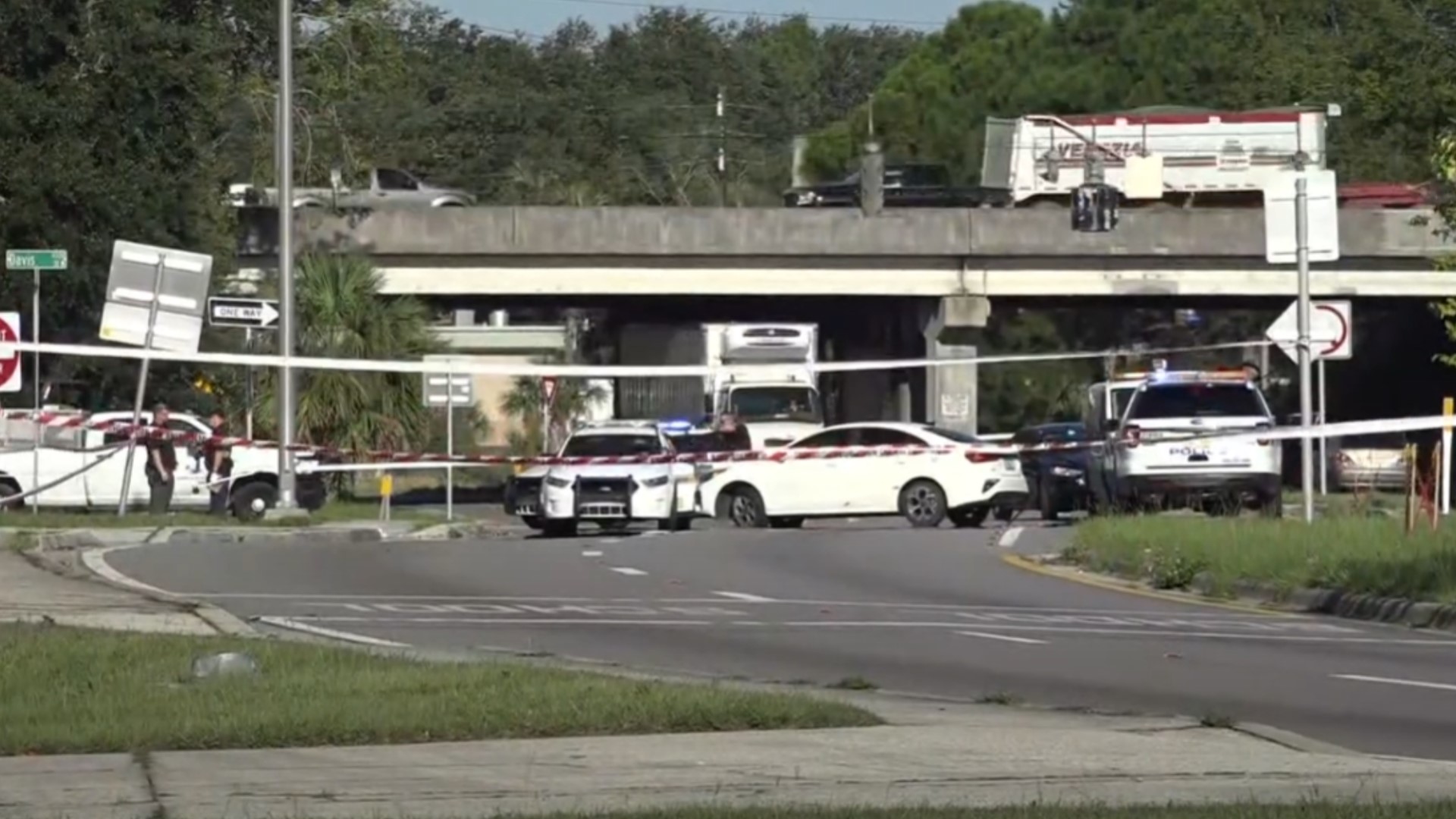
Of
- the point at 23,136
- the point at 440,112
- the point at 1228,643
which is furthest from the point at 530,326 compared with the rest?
the point at 1228,643

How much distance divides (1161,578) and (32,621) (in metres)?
10.5

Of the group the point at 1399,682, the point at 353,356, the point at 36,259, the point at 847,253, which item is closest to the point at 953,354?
the point at 847,253

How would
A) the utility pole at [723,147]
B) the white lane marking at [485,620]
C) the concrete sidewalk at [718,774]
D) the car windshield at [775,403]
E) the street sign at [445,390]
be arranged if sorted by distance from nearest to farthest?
the concrete sidewalk at [718,774] → the white lane marking at [485,620] → the street sign at [445,390] → the car windshield at [775,403] → the utility pole at [723,147]

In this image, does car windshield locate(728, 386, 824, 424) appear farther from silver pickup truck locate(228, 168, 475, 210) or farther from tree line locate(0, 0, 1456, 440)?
silver pickup truck locate(228, 168, 475, 210)

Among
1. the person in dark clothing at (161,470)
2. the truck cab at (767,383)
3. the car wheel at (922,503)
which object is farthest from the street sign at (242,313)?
the truck cab at (767,383)

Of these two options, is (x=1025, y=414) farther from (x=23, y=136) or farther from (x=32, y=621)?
(x=32, y=621)

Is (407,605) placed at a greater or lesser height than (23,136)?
lesser

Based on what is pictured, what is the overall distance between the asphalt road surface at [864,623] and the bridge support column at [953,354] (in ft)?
79.7

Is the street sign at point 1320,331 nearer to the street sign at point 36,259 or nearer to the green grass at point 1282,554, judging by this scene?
the green grass at point 1282,554

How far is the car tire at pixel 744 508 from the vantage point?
1336 inches

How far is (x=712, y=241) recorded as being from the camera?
50906mm

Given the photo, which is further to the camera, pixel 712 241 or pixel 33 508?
pixel 712 241

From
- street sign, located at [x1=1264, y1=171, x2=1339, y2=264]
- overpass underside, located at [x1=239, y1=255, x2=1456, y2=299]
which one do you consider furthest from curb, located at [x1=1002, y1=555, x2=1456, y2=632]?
overpass underside, located at [x1=239, y1=255, x2=1456, y2=299]

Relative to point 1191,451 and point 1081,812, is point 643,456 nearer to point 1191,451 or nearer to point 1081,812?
point 1191,451
